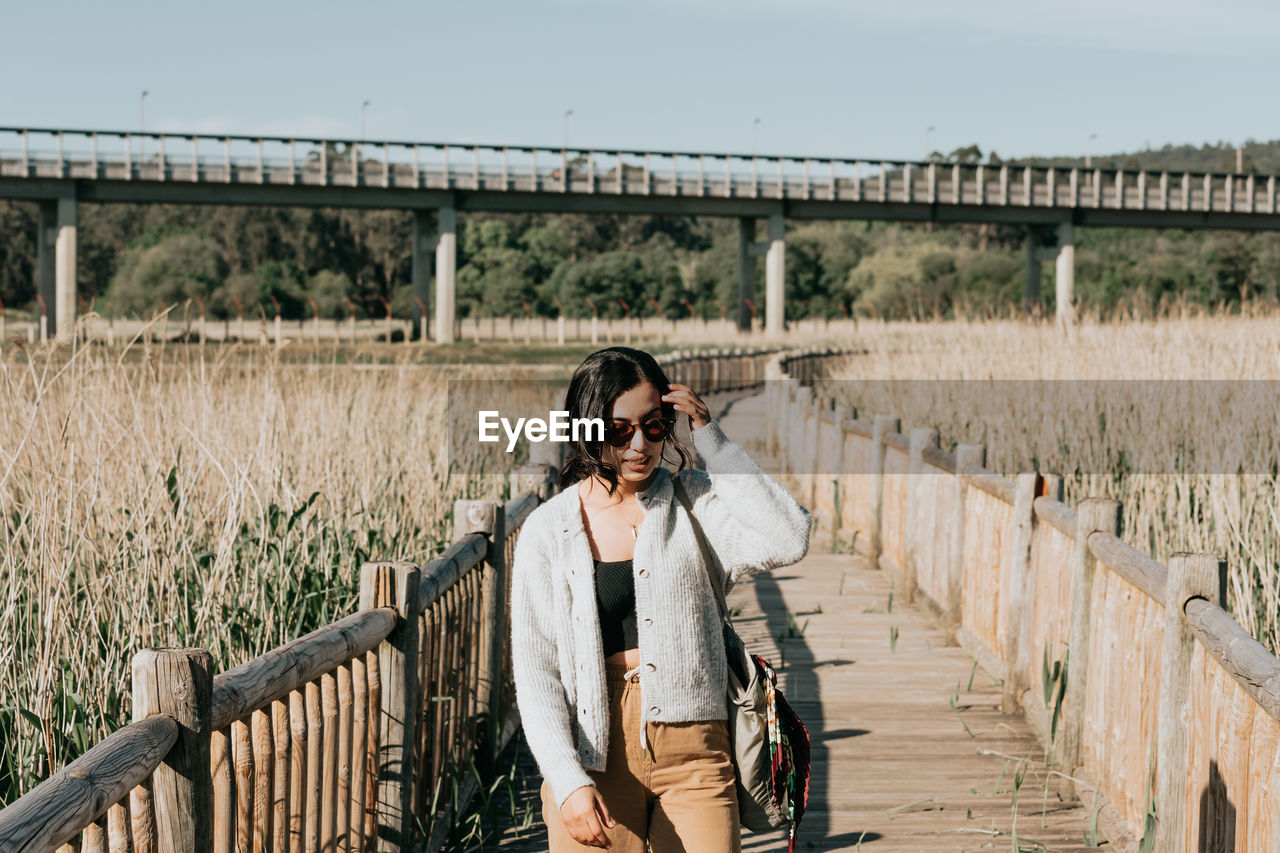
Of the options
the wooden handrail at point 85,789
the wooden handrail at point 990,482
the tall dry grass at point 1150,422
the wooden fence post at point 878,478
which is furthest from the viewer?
the wooden fence post at point 878,478

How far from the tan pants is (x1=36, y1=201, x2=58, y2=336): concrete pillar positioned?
46.5 metres

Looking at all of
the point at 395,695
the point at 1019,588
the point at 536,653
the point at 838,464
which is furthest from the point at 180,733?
the point at 838,464

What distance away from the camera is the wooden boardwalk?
450 cm

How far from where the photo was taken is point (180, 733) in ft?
7.39

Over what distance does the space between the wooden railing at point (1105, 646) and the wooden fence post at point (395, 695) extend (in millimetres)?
1958

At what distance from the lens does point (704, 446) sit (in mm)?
2768

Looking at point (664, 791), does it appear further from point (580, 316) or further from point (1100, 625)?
point (580, 316)

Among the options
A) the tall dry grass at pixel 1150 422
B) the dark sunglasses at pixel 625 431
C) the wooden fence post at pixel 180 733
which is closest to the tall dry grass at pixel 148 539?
the wooden fence post at pixel 180 733

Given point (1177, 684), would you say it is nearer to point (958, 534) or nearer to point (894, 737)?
point (894, 737)

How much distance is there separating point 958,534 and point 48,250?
150ft

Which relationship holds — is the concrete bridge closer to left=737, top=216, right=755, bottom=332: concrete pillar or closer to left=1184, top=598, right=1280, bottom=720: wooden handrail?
left=737, top=216, right=755, bottom=332: concrete pillar

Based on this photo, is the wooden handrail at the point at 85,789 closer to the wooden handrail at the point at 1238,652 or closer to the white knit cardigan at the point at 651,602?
the white knit cardigan at the point at 651,602

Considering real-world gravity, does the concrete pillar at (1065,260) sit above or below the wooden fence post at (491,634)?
above

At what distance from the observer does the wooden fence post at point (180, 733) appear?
2.21 metres
